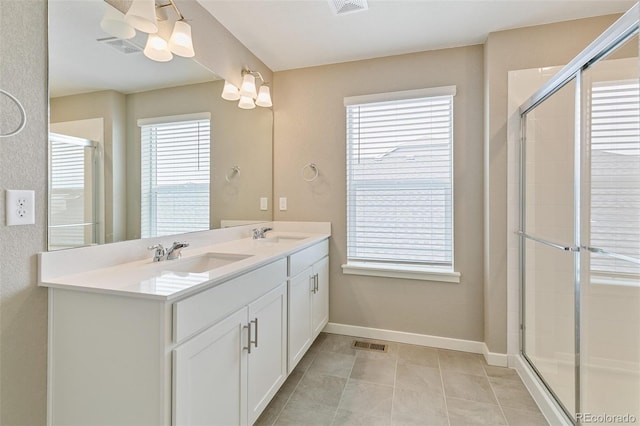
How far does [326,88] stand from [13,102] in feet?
7.04

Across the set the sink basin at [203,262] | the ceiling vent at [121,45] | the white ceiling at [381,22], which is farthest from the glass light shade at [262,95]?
the sink basin at [203,262]

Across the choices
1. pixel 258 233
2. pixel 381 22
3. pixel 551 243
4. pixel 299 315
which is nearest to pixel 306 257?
pixel 299 315

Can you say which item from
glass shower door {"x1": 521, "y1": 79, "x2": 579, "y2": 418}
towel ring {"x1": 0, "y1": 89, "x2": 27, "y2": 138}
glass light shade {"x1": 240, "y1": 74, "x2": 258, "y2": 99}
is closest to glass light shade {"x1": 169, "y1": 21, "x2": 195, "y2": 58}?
glass light shade {"x1": 240, "y1": 74, "x2": 258, "y2": 99}

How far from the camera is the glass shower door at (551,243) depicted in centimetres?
163

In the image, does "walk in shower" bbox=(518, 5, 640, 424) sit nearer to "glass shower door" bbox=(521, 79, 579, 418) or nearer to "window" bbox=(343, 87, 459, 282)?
"glass shower door" bbox=(521, 79, 579, 418)

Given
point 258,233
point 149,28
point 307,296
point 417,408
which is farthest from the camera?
point 258,233

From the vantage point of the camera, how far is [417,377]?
2037 mm

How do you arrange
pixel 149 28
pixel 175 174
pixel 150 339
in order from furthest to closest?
pixel 175 174 → pixel 149 28 → pixel 150 339

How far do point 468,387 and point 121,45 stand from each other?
9.03 feet

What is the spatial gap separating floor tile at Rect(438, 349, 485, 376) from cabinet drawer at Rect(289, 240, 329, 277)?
3.95 feet

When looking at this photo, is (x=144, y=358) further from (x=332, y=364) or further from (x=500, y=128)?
(x=500, y=128)

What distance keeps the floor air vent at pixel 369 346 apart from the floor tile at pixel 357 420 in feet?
2.52

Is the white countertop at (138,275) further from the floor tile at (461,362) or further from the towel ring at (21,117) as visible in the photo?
the floor tile at (461,362)

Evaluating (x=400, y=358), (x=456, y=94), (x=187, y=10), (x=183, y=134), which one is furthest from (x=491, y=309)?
(x=187, y=10)
